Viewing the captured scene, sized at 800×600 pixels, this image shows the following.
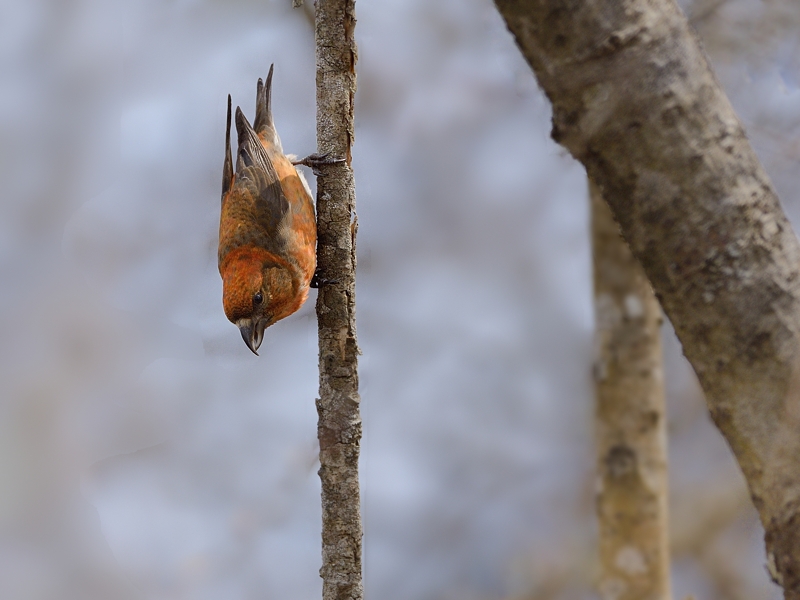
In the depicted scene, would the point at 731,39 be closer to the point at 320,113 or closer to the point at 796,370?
the point at 320,113

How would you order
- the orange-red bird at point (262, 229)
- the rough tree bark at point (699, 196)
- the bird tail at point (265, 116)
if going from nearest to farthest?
the rough tree bark at point (699, 196), the orange-red bird at point (262, 229), the bird tail at point (265, 116)

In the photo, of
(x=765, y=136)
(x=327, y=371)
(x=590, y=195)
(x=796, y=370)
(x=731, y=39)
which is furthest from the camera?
(x=590, y=195)

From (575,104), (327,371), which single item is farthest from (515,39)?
(327,371)

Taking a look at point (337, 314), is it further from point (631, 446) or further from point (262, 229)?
point (262, 229)

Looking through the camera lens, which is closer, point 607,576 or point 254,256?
point 607,576

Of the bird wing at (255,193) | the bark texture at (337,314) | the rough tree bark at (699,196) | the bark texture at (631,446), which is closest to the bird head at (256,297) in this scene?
A: the bird wing at (255,193)

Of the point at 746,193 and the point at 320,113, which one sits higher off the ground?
the point at 320,113

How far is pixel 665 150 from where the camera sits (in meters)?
0.74

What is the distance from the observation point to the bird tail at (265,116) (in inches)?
121

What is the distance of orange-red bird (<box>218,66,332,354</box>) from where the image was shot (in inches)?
→ 101

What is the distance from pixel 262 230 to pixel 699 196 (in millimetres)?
2260

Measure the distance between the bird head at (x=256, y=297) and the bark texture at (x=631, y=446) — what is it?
3.78 ft

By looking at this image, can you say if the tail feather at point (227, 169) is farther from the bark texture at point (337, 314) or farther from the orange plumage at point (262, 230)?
the bark texture at point (337, 314)

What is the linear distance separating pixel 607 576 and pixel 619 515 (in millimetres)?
190
